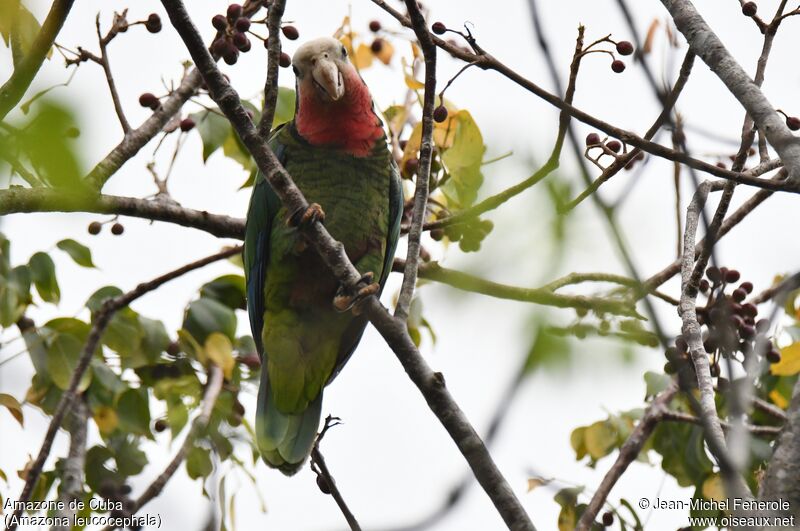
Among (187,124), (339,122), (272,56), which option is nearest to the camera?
(272,56)

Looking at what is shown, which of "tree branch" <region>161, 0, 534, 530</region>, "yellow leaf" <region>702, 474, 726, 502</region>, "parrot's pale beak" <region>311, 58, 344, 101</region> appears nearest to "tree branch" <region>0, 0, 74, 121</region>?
"tree branch" <region>161, 0, 534, 530</region>

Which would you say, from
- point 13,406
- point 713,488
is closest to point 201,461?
point 13,406

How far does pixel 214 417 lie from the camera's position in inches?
119

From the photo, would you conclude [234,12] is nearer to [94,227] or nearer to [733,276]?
[94,227]

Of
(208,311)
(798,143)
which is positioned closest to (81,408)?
(208,311)

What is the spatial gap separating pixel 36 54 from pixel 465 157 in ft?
4.80

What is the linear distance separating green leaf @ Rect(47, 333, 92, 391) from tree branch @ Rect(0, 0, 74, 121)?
1.14 m

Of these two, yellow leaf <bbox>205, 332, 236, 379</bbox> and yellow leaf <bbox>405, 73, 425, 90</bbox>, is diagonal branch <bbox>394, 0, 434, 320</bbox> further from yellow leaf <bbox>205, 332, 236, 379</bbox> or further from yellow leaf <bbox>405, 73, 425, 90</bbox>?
yellow leaf <bbox>205, 332, 236, 379</bbox>

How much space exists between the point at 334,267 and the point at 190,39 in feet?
2.63

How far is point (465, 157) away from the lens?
10.3 ft

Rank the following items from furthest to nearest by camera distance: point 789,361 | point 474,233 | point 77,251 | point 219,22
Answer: point 77,251 < point 219,22 < point 789,361 < point 474,233

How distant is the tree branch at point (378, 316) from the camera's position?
220 centimetres

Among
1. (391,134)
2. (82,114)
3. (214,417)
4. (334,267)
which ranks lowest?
(82,114)

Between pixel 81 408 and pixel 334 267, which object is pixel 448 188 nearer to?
pixel 334 267
